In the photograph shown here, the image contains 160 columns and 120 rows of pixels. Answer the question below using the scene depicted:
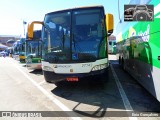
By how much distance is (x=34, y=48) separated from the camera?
1580 cm

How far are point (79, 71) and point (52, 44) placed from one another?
1.54 m

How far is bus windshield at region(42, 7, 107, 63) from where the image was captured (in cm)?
787

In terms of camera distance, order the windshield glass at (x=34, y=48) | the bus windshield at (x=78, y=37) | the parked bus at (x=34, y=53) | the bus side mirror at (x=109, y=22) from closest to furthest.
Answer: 1. the bus side mirror at (x=109, y=22)
2. the bus windshield at (x=78, y=37)
3. the parked bus at (x=34, y=53)
4. the windshield glass at (x=34, y=48)

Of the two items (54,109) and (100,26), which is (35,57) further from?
(54,109)

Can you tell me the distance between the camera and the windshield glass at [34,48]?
15.4 m

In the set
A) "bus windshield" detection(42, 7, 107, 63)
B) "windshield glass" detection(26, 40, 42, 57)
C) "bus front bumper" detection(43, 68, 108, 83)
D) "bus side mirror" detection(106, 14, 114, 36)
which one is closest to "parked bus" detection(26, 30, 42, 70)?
"windshield glass" detection(26, 40, 42, 57)

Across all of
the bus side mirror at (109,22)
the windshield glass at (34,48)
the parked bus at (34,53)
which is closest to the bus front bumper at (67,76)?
the bus side mirror at (109,22)

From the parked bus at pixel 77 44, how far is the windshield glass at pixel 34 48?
695 centimetres

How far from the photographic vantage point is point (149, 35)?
250 inches

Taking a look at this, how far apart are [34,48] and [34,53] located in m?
0.46

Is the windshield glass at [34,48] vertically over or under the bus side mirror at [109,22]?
under

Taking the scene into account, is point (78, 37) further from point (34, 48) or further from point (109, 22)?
point (34, 48)

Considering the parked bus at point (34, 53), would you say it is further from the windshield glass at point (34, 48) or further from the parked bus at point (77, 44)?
the parked bus at point (77, 44)

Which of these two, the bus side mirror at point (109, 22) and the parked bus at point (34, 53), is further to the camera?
the parked bus at point (34, 53)
